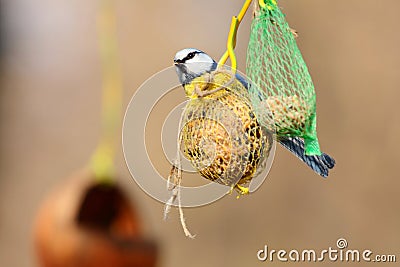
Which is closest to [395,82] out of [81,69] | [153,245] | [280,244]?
[280,244]

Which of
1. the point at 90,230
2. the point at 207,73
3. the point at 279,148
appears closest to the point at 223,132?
the point at 207,73

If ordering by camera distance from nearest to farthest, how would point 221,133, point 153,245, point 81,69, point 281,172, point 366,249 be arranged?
point 153,245 < point 221,133 < point 366,249 < point 281,172 < point 81,69

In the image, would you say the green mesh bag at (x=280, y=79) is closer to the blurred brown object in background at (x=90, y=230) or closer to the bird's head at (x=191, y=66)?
the bird's head at (x=191, y=66)

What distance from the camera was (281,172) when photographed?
16.3 ft

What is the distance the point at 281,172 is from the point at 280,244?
46 cm

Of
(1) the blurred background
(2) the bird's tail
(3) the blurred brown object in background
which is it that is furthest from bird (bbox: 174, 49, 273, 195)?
(1) the blurred background

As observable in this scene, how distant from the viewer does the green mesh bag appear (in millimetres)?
1938

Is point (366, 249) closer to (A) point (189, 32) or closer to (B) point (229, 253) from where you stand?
(B) point (229, 253)

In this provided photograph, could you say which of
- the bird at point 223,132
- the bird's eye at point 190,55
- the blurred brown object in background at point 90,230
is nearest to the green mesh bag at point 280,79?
the bird at point 223,132

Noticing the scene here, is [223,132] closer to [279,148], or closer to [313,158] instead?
[313,158]

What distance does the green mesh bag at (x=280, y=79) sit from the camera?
6.36 ft

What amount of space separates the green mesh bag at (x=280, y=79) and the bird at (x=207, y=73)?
0.18ft

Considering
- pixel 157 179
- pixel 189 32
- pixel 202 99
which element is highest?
pixel 189 32

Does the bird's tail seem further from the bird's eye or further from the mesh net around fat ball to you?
Answer: the bird's eye
